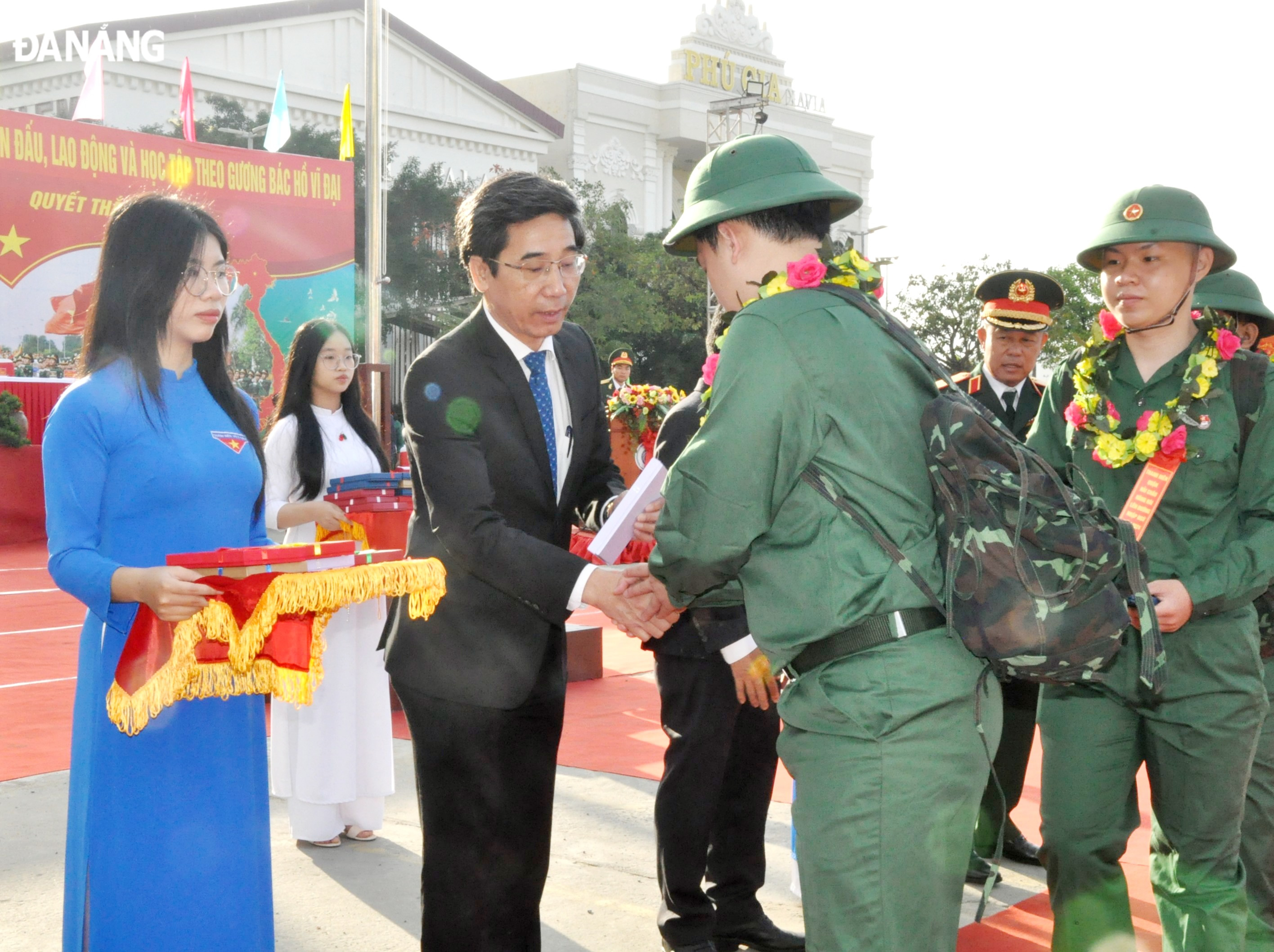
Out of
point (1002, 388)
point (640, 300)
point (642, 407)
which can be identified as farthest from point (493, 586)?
point (640, 300)

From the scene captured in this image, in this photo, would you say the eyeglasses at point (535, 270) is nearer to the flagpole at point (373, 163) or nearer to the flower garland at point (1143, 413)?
the flower garland at point (1143, 413)

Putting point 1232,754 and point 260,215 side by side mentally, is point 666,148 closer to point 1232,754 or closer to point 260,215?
point 260,215

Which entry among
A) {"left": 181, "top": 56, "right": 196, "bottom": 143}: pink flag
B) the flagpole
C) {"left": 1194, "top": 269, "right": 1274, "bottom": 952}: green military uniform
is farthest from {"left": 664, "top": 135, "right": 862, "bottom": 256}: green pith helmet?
{"left": 181, "top": 56, "right": 196, "bottom": 143}: pink flag

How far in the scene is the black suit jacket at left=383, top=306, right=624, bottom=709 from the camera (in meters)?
2.72

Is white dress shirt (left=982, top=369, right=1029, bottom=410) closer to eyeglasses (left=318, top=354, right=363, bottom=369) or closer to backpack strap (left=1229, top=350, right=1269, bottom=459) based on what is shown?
backpack strap (left=1229, top=350, right=1269, bottom=459)

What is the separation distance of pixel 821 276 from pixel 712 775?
6.35 ft

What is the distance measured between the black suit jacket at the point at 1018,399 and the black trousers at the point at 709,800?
63.7 inches

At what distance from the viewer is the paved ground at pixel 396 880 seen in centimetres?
377

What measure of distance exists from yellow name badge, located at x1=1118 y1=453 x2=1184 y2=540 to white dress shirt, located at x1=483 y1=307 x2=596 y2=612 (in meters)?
1.39

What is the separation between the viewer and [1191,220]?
3.10 m

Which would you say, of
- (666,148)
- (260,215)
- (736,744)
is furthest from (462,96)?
(736,744)

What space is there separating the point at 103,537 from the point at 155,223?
2.38 feet

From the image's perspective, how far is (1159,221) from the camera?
3.07 metres

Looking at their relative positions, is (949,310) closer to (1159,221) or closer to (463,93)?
(463,93)
